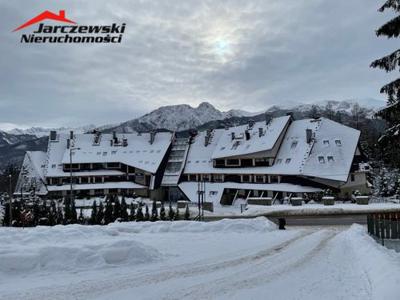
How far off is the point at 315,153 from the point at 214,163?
17782mm

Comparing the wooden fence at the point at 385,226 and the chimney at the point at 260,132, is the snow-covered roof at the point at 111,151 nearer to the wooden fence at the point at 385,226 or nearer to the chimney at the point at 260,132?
the chimney at the point at 260,132

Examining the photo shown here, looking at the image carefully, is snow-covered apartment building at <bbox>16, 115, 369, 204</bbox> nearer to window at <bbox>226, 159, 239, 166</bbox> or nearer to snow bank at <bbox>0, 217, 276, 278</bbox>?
window at <bbox>226, 159, 239, 166</bbox>

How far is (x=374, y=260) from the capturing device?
464 inches

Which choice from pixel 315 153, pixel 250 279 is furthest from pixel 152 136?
pixel 250 279

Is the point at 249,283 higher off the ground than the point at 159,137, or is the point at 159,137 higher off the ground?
the point at 159,137

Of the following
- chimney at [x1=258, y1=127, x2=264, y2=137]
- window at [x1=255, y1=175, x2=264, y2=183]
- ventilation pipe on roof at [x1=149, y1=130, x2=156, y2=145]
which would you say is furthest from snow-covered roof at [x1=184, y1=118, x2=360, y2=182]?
ventilation pipe on roof at [x1=149, y1=130, x2=156, y2=145]

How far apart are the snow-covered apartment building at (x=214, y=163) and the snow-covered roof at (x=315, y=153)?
12cm

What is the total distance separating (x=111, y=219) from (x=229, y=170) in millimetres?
32571

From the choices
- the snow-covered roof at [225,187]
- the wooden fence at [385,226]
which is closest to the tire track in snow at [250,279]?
the wooden fence at [385,226]

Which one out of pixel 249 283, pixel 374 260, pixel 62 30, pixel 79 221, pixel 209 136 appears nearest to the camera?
pixel 249 283

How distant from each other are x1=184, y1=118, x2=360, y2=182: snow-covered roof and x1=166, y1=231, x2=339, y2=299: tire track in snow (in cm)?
3904

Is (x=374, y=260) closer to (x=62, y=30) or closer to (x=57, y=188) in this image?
(x=62, y=30)

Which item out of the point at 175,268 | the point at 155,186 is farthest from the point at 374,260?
the point at 155,186

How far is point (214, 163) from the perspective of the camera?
6675 cm
